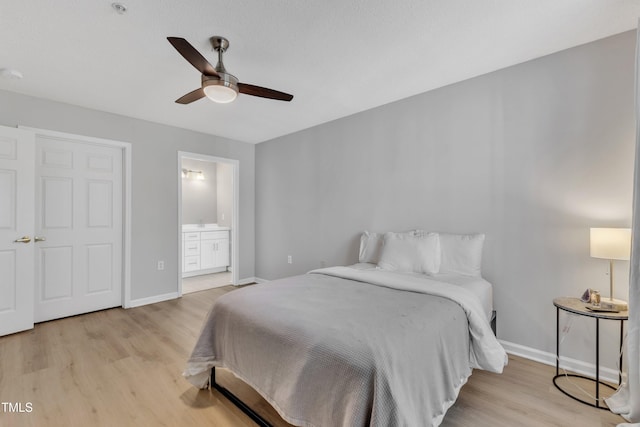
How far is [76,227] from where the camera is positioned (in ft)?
11.3

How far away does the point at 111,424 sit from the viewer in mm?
1687

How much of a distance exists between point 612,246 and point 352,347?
1.84m

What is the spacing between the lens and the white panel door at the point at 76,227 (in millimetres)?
3225

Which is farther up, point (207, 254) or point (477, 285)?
point (477, 285)

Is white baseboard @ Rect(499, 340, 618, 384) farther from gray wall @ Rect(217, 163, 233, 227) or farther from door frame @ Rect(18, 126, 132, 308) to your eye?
gray wall @ Rect(217, 163, 233, 227)

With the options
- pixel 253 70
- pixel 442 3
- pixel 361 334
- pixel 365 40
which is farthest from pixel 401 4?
pixel 361 334

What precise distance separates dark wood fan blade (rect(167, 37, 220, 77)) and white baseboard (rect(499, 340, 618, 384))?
3.18 meters

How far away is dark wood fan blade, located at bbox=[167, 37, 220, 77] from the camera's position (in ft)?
5.36

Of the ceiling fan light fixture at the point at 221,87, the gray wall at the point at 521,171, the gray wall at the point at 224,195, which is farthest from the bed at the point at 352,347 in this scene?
the gray wall at the point at 224,195

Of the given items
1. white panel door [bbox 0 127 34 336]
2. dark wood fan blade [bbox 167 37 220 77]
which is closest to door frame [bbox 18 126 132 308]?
white panel door [bbox 0 127 34 336]

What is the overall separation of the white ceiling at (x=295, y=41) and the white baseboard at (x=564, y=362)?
239cm

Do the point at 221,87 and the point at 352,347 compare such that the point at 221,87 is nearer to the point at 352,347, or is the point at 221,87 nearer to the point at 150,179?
the point at 352,347

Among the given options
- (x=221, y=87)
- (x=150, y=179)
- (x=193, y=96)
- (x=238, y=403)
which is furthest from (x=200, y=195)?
(x=238, y=403)

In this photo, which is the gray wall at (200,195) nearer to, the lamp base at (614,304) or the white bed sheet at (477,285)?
the white bed sheet at (477,285)
